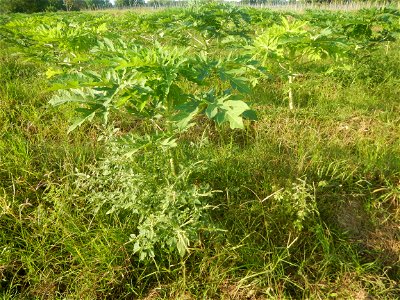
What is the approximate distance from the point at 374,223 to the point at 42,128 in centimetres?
307

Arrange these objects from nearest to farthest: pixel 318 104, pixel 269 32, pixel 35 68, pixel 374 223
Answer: pixel 374 223 < pixel 269 32 < pixel 318 104 < pixel 35 68

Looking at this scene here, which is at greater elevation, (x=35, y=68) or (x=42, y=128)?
(x=35, y=68)

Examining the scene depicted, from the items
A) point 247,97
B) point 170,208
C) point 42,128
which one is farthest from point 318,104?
point 42,128

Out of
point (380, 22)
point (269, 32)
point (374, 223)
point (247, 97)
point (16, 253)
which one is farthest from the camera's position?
point (380, 22)

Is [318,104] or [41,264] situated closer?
[41,264]

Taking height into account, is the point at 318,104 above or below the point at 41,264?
above

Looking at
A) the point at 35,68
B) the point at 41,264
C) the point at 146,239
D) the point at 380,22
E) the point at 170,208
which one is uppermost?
the point at 380,22

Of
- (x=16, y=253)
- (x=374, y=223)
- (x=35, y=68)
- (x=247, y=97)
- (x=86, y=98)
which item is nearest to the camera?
(x=86, y=98)

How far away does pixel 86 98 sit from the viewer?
62.0 inches

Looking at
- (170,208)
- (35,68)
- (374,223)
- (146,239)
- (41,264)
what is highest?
(35,68)

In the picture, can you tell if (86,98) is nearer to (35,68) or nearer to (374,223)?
(374,223)

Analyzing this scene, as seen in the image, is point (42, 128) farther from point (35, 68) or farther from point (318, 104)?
point (318, 104)

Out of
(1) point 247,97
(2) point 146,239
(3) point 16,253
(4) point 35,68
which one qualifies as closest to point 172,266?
(2) point 146,239

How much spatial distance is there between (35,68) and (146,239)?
450 centimetres
